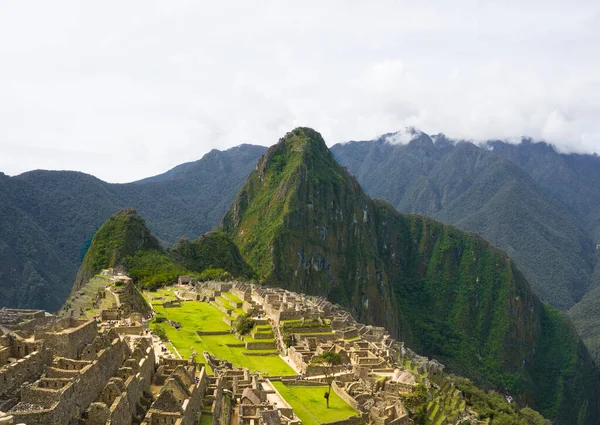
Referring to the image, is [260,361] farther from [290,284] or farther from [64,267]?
[290,284]

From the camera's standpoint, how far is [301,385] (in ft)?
123

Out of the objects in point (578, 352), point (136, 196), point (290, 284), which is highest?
point (136, 196)

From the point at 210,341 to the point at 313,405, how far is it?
47.9 feet

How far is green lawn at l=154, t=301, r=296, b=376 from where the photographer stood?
40188mm

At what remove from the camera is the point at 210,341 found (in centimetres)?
4562

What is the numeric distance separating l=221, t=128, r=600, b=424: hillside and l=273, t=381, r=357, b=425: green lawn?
9191 cm

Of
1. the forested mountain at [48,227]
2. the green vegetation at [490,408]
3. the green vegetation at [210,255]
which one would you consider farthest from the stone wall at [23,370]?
the green vegetation at [210,255]

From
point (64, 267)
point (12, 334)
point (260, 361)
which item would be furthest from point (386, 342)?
point (64, 267)

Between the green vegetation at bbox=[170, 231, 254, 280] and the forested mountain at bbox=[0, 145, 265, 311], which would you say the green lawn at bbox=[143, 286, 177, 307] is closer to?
the forested mountain at bbox=[0, 145, 265, 311]

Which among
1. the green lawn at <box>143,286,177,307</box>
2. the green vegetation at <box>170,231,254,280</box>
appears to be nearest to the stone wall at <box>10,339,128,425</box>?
the green lawn at <box>143,286,177,307</box>

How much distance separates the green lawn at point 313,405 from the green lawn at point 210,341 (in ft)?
12.1

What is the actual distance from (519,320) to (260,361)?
527 ft

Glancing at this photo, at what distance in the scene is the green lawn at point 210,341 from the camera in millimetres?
40188

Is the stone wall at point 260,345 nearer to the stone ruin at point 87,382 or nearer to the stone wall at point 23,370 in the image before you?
the stone ruin at point 87,382
